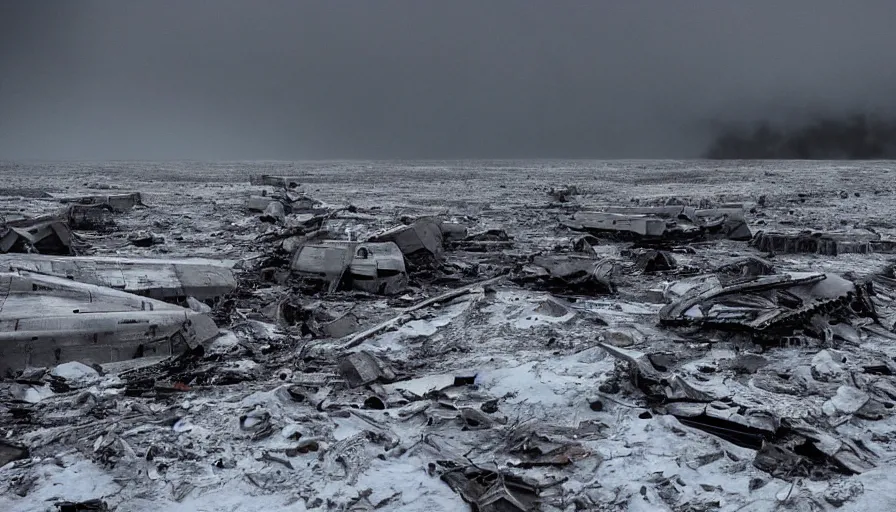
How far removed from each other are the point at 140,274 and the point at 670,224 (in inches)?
439

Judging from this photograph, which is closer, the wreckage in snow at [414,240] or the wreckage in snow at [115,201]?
the wreckage in snow at [414,240]

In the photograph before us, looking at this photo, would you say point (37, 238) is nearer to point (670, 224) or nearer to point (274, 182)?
point (670, 224)

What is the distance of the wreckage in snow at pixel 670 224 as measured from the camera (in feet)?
45.4

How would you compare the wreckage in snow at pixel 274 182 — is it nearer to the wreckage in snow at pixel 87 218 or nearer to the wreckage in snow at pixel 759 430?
the wreckage in snow at pixel 87 218

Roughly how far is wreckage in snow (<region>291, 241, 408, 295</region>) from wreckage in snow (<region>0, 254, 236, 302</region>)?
1357 millimetres

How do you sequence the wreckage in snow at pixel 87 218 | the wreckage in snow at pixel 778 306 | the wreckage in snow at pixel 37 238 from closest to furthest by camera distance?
the wreckage in snow at pixel 778 306, the wreckage in snow at pixel 37 238, the wreckage in snow at pixel 87 218

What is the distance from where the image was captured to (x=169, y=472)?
158 inches

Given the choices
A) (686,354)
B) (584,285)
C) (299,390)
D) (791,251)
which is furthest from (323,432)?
(791,251)

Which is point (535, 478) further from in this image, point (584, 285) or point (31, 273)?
point (31, 273)

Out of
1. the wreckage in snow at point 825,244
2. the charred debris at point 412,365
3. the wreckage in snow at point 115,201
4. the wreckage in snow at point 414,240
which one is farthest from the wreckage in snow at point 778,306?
the wreckage in snow at point 115,201

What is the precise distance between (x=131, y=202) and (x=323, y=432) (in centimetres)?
1905

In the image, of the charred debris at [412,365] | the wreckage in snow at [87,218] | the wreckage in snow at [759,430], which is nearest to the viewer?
the wreckage in snow at [759,430]

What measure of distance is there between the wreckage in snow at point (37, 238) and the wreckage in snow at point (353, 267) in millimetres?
4908

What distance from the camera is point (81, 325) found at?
583 centimetres
